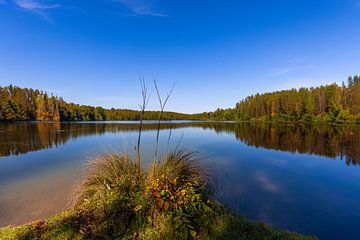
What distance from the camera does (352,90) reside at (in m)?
56.7

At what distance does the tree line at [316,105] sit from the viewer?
167 ft

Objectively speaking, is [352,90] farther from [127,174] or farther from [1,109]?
[1,109]

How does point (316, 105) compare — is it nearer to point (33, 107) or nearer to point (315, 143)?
point (315, 143)

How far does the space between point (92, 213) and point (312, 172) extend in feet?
28.5

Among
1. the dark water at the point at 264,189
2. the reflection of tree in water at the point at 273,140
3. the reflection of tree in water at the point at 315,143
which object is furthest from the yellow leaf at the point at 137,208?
the reflection of tree in water at the point at 273,140

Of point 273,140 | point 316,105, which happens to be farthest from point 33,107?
point 316,105

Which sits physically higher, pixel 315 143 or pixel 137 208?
pixel 137 208

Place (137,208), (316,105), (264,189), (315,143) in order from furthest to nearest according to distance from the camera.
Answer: (316,105)
(315,143)
(264,189)
(137,208)

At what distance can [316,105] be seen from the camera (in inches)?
2354

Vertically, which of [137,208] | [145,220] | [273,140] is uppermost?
[137,208]

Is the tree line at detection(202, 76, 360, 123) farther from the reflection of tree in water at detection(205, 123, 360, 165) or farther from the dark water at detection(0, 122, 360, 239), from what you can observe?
the dark water at detection(0, 122, 360, 239)

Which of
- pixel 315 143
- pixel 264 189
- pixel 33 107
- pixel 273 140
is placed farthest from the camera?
pixel 33 107

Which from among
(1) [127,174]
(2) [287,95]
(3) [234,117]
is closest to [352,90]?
(2) [287,95]

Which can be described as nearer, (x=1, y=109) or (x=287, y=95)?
(x=1, y=109)
